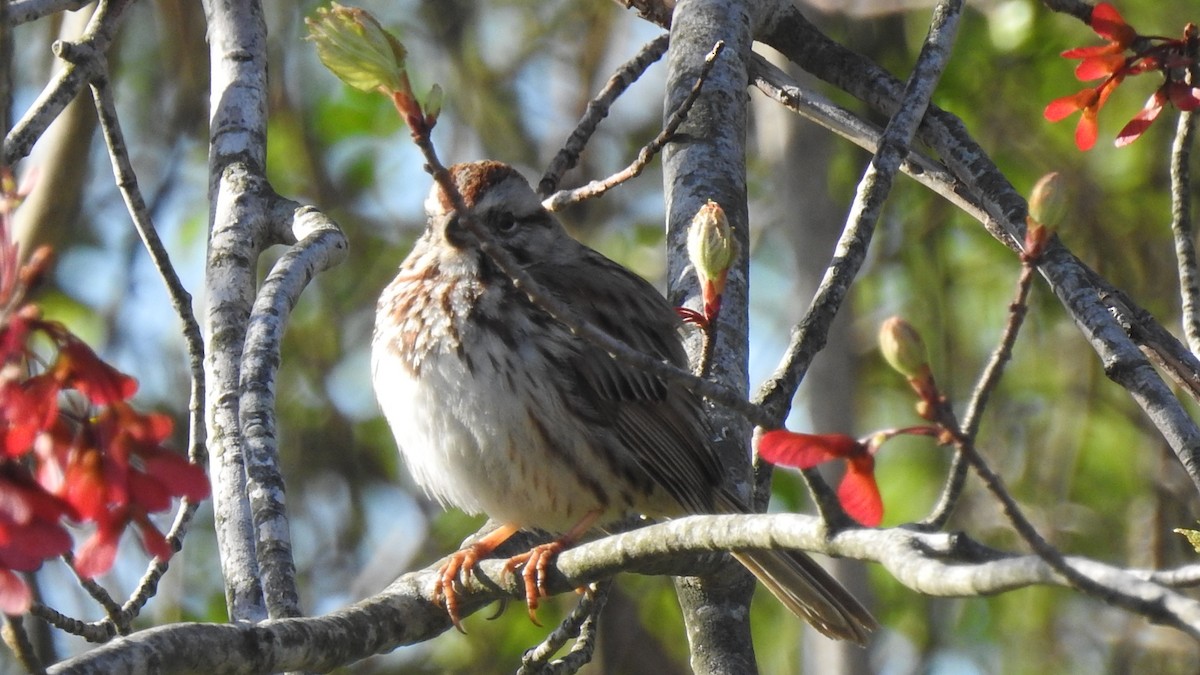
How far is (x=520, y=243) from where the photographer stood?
13.5 ft

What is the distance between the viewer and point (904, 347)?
1737 mm

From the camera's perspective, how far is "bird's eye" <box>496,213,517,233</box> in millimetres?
4047

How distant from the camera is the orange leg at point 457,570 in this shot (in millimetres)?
3154

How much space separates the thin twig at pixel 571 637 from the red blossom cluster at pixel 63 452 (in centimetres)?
129

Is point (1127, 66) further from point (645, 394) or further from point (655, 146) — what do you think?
point (645, 394)

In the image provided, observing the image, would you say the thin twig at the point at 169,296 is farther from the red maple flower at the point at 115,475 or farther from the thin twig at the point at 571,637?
the red maple flower at the point at 115,475

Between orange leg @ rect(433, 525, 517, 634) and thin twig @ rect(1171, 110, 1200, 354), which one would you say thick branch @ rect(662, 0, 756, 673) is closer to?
orange leg @ rect(433, 525, 517, 634)

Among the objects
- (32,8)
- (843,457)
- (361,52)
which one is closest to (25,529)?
(361,52)

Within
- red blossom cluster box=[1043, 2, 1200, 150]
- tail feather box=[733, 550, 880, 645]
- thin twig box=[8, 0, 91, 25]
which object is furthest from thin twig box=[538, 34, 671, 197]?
red blossom cluster box=[1043, 2, 1200, 150]

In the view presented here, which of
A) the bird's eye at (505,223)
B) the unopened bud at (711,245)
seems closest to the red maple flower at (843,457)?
the unopened bud at (711,245)

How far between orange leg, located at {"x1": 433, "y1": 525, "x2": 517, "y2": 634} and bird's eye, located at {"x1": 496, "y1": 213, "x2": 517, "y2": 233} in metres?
0.80

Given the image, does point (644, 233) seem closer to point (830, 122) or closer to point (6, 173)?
point (830, 122)

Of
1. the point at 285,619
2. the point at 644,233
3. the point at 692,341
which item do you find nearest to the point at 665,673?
the point at 644,233

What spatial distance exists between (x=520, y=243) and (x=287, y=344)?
3.61 metres
